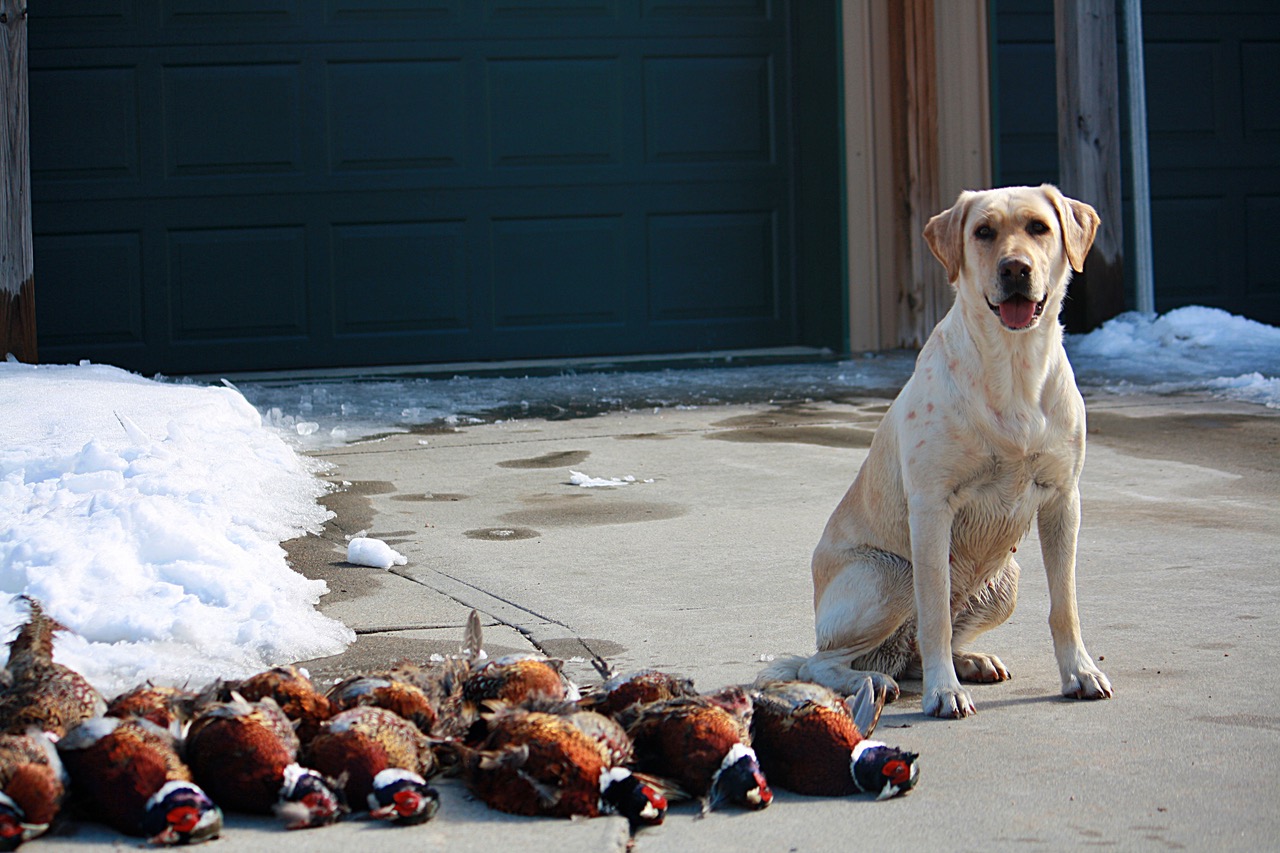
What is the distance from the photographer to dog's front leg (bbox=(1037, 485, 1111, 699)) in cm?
346

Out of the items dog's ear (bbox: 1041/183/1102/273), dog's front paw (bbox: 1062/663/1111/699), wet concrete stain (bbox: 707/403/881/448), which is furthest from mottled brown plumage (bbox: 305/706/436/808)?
wet concrete stain (bbox: 707/403/881/448)

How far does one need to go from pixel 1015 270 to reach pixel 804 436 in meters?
3.96

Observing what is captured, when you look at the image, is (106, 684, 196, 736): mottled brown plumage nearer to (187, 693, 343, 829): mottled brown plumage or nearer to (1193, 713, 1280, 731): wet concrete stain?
(187, 693, 343, 829): mottled brown plumage

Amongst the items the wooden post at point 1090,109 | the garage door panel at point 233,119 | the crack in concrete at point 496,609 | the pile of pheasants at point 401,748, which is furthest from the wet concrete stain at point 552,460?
the wooden post at point 1090,109

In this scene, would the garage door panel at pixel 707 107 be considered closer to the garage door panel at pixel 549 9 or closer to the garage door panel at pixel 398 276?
the garage door panel at pixel 549 9

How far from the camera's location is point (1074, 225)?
3.69m

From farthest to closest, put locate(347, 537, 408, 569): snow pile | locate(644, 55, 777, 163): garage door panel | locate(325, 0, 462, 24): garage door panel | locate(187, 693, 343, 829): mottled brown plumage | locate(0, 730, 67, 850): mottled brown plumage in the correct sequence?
locate(644, 55, 777, 163): garage door panel, locate(325, 0, 462, 24): garage door panel, locate(347, 537, 408, 569): snow pile, locate(187, 693, 343, 829): mottled brown plumage, locate(0, 730, 67, 850): mottled brown plumage

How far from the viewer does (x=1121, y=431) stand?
7.29 m

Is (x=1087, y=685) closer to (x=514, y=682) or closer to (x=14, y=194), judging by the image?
(x=514, y=682)

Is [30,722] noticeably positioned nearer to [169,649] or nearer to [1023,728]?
[169,649]

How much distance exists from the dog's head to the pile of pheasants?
1.07 meters

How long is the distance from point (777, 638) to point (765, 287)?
7027mm

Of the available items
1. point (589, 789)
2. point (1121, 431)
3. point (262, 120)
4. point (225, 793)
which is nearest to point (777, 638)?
point (589, 789)

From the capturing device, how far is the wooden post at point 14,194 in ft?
27.4
